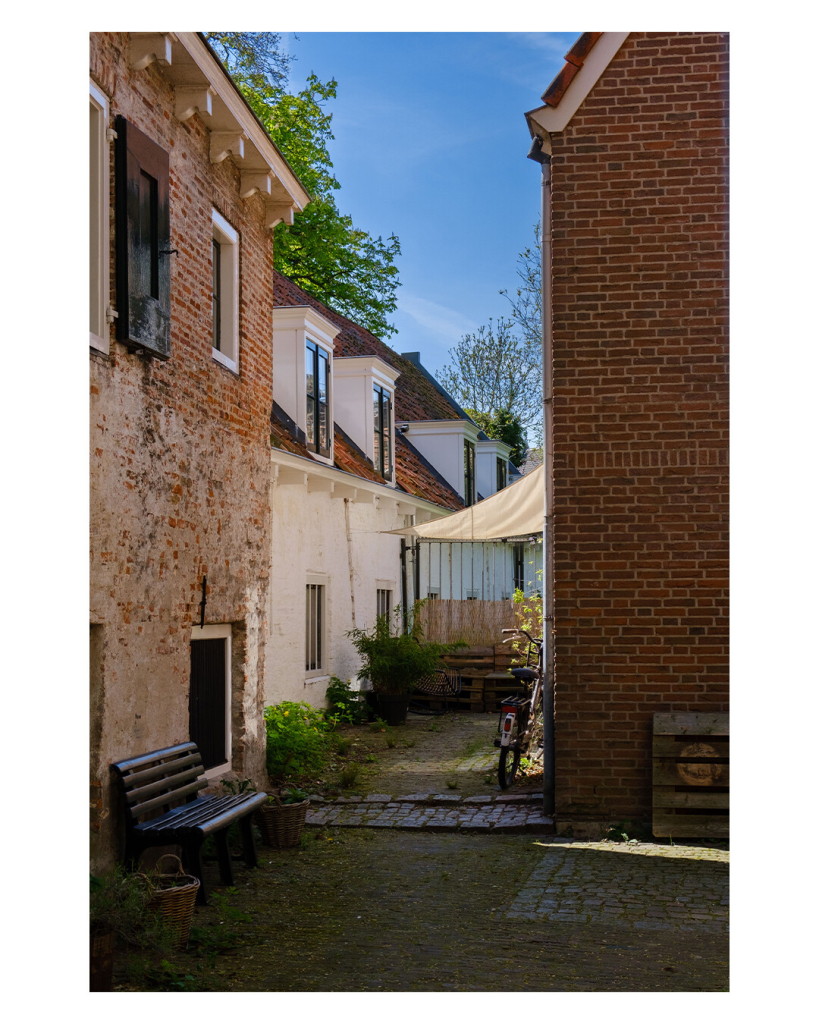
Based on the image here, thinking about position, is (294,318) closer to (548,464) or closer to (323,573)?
A: (323,573)

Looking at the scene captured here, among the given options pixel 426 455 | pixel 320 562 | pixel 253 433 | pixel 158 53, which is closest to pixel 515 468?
pixel 426 455

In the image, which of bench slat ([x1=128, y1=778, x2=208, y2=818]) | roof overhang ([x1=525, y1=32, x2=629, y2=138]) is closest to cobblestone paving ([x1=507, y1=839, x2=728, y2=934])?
bench slat ([x1=128, y1=778, x2=208, y2=818])

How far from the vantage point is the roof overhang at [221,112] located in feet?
23.0

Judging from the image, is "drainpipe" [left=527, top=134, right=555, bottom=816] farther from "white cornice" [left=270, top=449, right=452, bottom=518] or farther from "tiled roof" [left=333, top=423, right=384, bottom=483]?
"tiled roof" [left=333, top=423, right=384, bottom=483]

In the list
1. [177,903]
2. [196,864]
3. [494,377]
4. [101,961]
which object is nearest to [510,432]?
[494,377]

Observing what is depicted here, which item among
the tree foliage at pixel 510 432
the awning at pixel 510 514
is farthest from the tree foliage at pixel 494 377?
the awning at pixel 510 514

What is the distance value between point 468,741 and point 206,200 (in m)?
8.28

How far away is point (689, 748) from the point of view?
8039 millimetres

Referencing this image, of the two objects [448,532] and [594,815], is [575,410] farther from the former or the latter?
[448,532]

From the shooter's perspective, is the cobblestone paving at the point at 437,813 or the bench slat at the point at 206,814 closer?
the bench slat at the point at 206,814

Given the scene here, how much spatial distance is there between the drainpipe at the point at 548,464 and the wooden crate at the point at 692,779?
36.7 inches

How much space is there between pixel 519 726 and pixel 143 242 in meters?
5.91

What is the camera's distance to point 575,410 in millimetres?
8414

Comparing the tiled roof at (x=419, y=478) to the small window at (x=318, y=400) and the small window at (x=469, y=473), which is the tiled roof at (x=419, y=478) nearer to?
the small window at (x=469, y=473)
